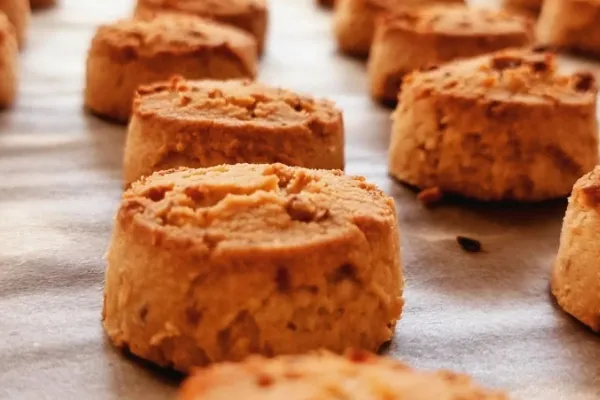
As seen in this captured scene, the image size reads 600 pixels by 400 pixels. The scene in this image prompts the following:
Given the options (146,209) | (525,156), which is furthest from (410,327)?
(525,156)

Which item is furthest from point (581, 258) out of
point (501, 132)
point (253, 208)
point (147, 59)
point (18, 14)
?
point (18, 14)

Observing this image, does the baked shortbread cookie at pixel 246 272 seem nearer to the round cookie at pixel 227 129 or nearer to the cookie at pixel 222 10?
the round cookie at pixel 227 129

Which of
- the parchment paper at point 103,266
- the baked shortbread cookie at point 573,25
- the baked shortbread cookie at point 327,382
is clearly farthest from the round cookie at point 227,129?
the baked shortbread cookie at point 573,25

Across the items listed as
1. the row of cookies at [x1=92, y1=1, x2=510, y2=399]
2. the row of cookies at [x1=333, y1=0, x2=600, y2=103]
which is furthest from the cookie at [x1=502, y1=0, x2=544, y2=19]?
the row of cookies at [x1=92, y1=1, x2=510, y2=399]

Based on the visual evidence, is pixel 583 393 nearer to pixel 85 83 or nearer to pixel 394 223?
pixel 394 223

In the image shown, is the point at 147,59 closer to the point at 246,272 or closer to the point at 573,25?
the point at 246,272

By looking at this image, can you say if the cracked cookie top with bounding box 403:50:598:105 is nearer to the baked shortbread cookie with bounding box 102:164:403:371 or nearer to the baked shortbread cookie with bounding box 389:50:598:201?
the baked shortbread cookie with bounding box 389:50:598:201
